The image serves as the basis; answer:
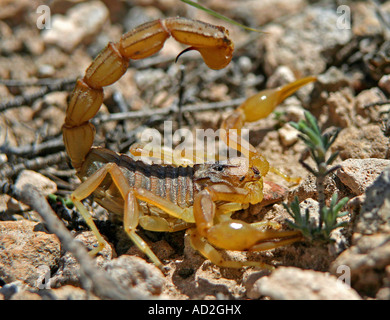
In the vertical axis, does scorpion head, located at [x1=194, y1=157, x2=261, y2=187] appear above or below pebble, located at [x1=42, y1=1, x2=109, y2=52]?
below

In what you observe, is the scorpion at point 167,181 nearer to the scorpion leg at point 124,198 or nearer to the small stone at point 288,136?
the scorpion leg at point 124,198

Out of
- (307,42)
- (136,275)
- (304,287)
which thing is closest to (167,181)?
(136,275)

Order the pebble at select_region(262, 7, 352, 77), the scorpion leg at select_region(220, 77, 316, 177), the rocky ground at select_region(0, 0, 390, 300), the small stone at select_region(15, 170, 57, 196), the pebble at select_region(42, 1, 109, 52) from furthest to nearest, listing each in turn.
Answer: the pebble at select_region(42, 1, 109, 52)
the pebble at select_region(262, 7, 352, 77)
the scorpion leg at select_region(220, 77, 316, 177)
the small stone at select_region(15, 170, 57, 196)
the rocky ground at select_region(0, 0, 390, 300)

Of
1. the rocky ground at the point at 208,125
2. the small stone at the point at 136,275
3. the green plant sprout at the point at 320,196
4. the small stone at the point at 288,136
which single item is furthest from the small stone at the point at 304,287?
the small stone at the point at 288,136

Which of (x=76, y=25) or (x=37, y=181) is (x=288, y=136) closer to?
(x=37, y=181)

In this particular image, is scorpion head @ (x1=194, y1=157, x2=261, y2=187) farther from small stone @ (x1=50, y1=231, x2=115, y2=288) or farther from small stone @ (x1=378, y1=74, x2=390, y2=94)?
small stone @ (x1=378, y1=74, x2=390, y2=94)

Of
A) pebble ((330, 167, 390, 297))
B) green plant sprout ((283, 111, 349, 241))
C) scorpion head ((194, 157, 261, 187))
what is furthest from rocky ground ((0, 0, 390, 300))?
scorpion head ((194, 157, 261, 187))

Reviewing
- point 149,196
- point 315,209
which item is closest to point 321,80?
point 315,209
